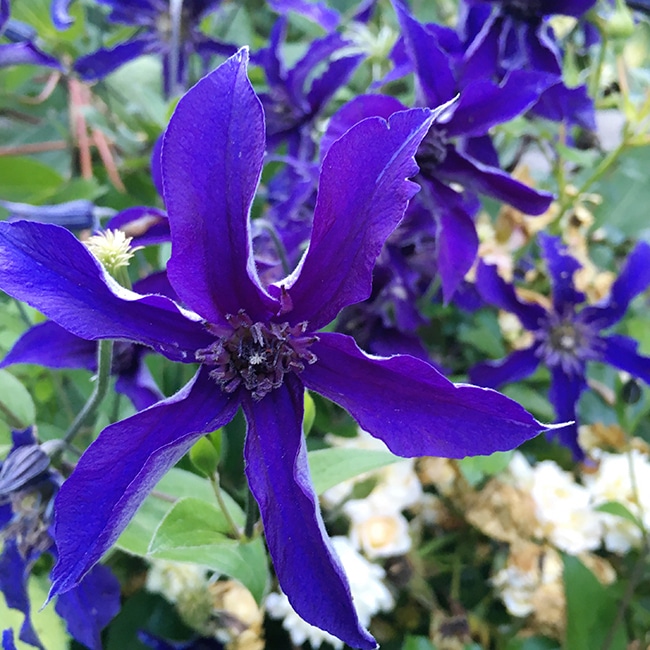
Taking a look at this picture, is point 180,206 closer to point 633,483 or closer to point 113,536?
point 113,536


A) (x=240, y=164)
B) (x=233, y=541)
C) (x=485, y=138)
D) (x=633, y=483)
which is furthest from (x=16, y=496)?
(x=633, y=483)

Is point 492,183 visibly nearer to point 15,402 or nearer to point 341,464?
point 341,464

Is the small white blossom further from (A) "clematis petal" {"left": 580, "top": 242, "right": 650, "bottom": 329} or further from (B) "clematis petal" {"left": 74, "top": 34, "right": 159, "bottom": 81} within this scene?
(B) "clematis petal" {"left": 74, "top": 34, "right": 159, "bottom": 81}

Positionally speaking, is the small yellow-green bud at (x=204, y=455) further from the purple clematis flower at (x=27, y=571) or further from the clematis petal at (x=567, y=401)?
the clematis petal at (x=567, y=401)

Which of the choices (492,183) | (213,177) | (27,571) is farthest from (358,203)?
(27,571)

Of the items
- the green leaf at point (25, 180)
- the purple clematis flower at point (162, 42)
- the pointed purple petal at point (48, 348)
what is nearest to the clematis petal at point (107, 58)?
the purple clematis flower at point (162, 42)

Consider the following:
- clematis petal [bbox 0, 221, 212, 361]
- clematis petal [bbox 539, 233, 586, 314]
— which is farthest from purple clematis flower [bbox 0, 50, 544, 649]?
clematis petal [bbox 539, 233, 586, 314]
